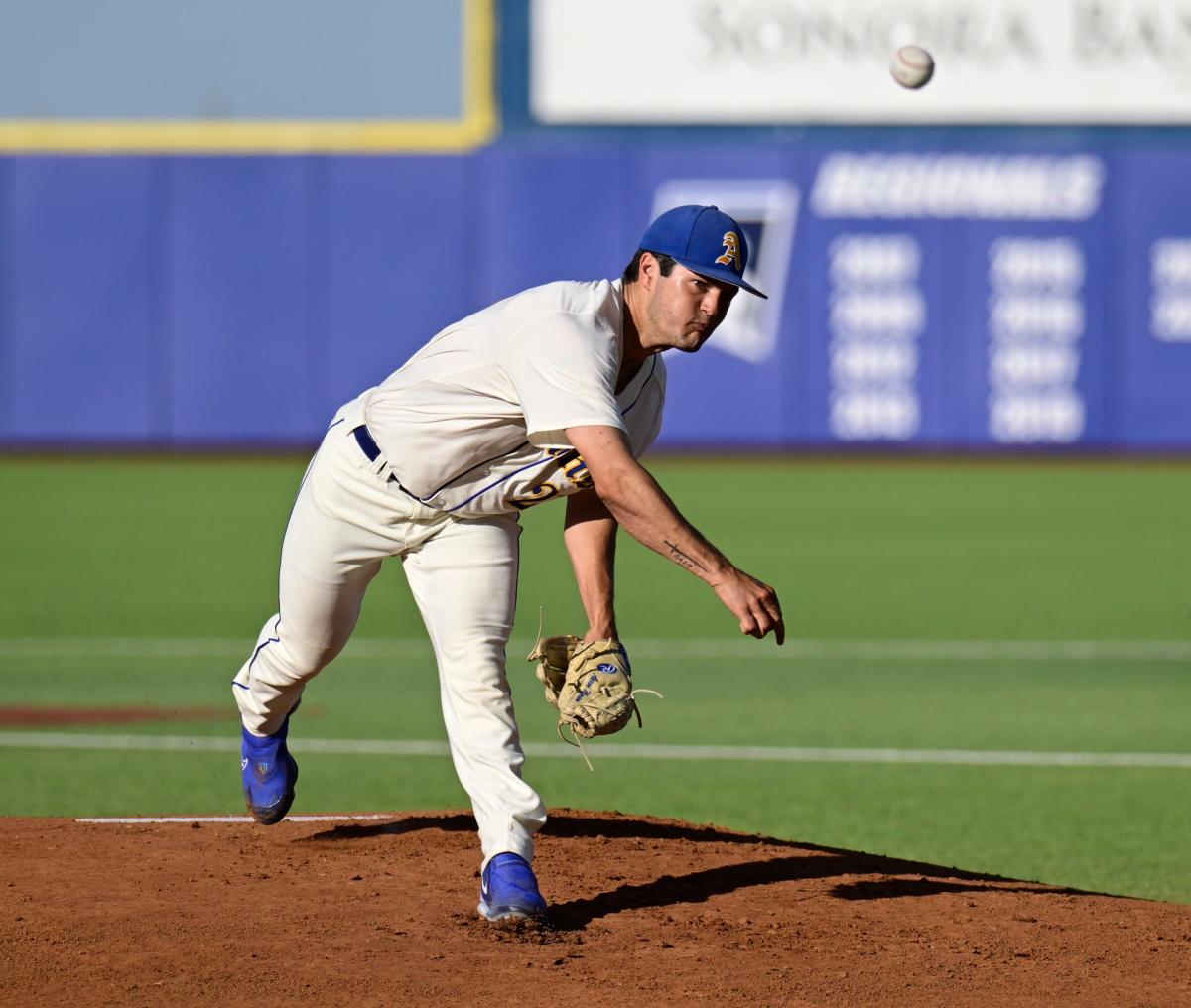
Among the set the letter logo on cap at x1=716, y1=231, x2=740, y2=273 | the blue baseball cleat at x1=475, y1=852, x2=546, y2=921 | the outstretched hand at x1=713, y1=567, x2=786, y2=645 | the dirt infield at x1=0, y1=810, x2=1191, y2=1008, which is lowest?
the dirt infield at x1=0, y1=810, x2=1191, y2=1008

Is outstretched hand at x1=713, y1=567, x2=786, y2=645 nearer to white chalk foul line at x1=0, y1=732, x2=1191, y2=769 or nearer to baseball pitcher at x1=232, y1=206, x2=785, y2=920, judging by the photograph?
baseball pitcher at x1=232, y1=206, x2=785, y2=920

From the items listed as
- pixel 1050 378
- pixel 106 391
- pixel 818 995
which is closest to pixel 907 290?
pixel 1050 378

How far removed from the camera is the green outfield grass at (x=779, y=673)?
7.22 meters

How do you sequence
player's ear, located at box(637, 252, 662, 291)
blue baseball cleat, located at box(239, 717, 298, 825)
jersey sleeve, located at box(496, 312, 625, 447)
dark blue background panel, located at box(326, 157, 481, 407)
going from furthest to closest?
dark blue background panel, located at box(326, 157, 481, 407), blue baseball cleat, located at box(239, 717, 298, 825), player's ear, located at box(637, 252, 662, 291), jersey sleeve, located at box(496, 312, 625, 447)

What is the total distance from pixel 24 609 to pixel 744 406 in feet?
43.2

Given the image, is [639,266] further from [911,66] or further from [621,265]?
[621,265]

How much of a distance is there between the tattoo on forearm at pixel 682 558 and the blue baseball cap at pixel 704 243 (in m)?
0.65

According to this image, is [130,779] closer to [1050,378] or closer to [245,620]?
[245,620]

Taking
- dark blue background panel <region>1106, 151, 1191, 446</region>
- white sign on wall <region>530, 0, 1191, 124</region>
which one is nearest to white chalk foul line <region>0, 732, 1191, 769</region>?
dark blue background panel <region>1106, 151, 1191, 446</region>

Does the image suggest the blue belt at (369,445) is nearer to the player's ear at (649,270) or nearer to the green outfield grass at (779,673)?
the player's ear at (649,270)

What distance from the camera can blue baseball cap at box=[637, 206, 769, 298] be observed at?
471cm

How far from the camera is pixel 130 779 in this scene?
25.2 ft

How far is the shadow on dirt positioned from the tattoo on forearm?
3.40 ft

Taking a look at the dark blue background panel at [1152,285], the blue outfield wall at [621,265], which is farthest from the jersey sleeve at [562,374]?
the dark blue background panel at [1152,285]
